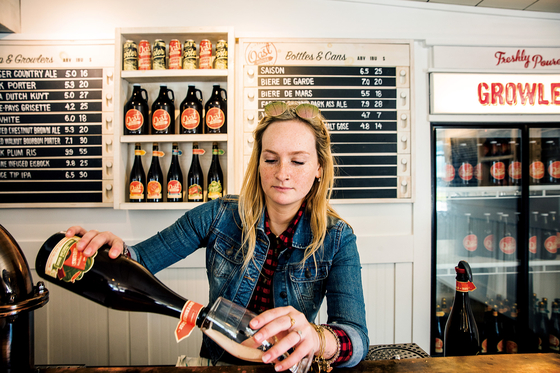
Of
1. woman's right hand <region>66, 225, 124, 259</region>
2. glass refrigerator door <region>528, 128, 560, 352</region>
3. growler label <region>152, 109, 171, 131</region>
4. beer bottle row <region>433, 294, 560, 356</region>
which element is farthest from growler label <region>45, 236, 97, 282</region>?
glass refrigerator door <region>528, 128, 560, 352</region>

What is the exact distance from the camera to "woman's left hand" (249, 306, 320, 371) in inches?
20.6

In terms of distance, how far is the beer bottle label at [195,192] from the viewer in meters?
1.77

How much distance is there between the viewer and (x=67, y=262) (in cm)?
61

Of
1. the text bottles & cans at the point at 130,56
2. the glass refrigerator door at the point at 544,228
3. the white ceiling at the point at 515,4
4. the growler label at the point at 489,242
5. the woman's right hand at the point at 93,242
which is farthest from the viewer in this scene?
the growler label at the point at 489,242

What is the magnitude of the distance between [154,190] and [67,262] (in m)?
1.21

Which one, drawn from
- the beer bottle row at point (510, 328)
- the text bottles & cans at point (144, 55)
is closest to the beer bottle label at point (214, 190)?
the text bottles & cans at point (144, 55)

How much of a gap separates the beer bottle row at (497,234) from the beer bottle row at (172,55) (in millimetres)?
1840

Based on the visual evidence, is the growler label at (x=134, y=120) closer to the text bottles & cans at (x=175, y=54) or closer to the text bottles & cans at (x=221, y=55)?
the text bottles & cans at (x=175, y=54)

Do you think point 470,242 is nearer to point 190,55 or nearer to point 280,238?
point 280,238

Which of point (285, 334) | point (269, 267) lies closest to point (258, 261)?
point (269, 267)

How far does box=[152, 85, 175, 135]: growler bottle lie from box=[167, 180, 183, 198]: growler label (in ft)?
0.98

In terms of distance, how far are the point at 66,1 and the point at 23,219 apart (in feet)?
4.61

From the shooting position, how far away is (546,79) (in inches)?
82.0

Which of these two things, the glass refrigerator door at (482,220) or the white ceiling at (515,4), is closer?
the white ceiling at (515,4)
